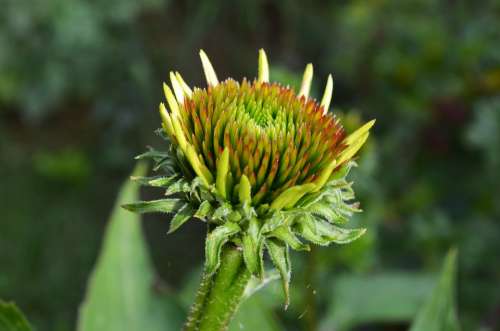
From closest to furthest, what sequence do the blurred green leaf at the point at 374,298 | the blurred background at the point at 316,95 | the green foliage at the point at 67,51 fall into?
the blurred green leaf at the point at 374,298 < the blurred background at the point at 316,95 < the green foliage at the point at 67,51

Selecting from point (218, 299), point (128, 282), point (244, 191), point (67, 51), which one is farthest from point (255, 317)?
point (67, 51)

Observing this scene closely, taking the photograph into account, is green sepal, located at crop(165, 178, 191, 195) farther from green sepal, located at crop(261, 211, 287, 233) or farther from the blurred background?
the blurred background

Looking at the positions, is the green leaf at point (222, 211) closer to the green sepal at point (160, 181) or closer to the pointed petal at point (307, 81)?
the green sepal at point (160, 181)

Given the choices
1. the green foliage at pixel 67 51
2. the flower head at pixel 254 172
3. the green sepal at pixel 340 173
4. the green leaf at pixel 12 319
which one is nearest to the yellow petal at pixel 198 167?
the flower head at pixel 254 172

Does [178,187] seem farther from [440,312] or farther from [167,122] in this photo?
[440,312]

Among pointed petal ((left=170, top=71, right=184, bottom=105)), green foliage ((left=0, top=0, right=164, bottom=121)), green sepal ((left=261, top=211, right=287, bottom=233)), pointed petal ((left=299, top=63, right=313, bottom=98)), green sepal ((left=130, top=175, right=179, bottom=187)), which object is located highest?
green foliage ((left=0, top=0, right=164, bottom=121))

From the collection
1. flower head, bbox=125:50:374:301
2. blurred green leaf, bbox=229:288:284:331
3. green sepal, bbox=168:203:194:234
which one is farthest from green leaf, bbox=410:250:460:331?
green sepal, bbox=168:203:194:234
